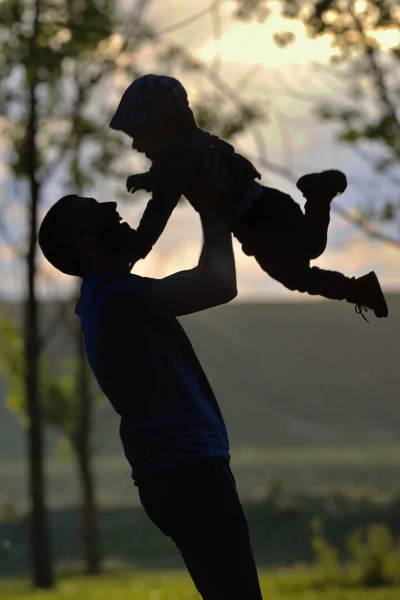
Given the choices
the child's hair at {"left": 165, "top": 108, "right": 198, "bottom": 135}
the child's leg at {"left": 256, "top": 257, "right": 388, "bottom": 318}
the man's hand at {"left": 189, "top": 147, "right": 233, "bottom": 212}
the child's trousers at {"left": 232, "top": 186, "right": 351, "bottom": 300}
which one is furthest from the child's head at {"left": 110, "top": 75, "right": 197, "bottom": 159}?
the child's leg at {"left": 256, "top": 257, "right": 388, "bottom": 318}

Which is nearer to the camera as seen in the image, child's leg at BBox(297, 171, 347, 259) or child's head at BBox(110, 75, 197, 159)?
child's head at BBox(110, 75, 197, 159)

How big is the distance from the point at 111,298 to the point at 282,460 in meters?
78.5

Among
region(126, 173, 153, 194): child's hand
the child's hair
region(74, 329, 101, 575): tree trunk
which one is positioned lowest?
region(126, 173, 153, 194): child's hand

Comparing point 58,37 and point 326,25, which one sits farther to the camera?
point 58,37

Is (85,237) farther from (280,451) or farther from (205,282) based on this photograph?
(280,451)

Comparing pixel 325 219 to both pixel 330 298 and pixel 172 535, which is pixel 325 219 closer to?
pixel 330 298

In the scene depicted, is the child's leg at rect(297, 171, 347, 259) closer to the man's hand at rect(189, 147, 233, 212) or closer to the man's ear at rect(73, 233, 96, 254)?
the man's hand at rect(189, 147, 233, 212)

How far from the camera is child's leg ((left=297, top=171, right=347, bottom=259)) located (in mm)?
3684

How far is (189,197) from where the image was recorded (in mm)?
3531

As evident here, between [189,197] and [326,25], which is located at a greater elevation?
[326,25]

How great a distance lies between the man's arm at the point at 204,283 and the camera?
3.30 meters

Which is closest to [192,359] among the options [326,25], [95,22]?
[326,25]

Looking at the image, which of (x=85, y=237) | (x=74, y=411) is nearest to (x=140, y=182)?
(x=85, y=237)

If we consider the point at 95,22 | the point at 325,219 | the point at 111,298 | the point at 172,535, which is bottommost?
the point at 172,535
